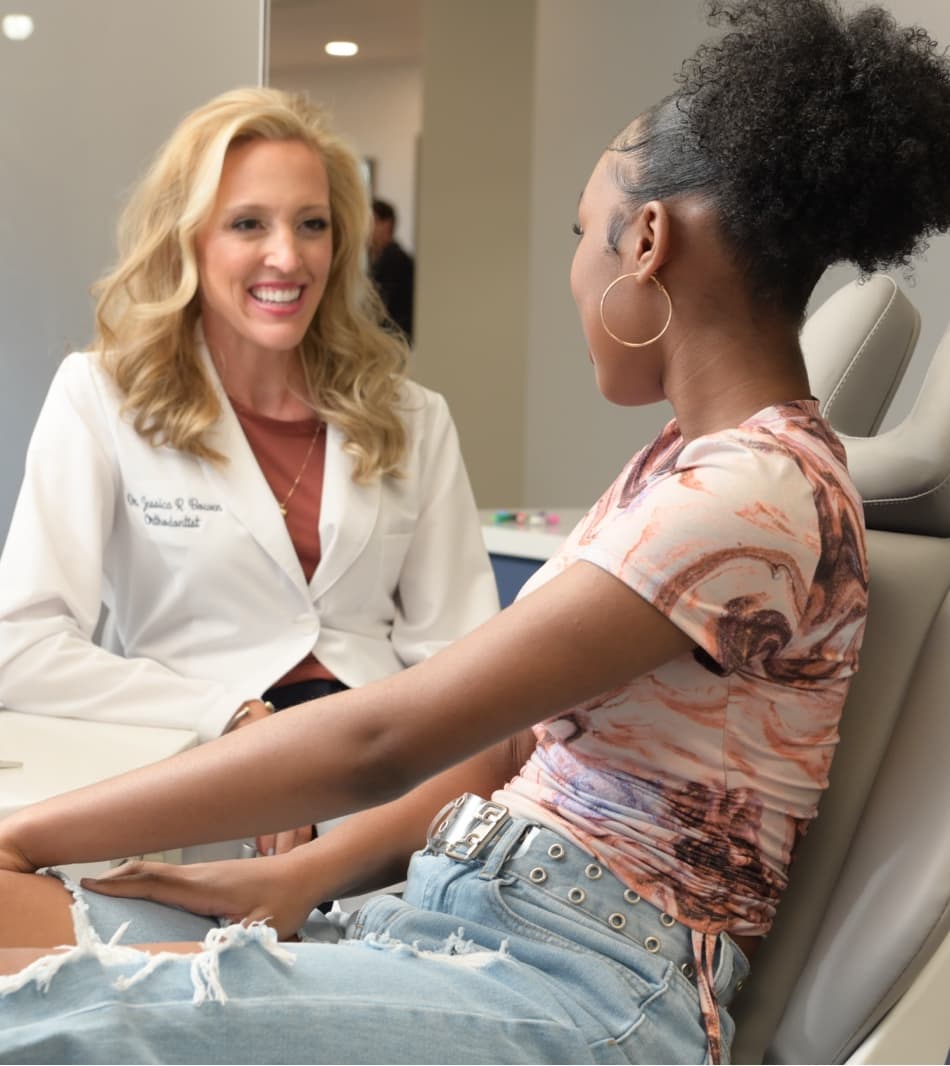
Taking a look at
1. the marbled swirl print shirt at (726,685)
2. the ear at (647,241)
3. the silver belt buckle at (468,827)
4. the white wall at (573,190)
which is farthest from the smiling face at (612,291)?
the white wall at (573,190)

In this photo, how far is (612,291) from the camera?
3.54 ft

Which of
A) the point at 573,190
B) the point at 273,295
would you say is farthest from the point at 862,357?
the point at 573,190

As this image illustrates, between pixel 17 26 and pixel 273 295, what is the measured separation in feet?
1.90

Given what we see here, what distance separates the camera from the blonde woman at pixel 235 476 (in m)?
1.85

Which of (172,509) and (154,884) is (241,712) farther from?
(154,884)

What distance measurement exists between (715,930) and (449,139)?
478 centimetres

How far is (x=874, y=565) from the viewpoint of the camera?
1.16m

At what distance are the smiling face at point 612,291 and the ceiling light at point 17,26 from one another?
1.33 metres

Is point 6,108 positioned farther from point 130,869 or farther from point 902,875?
point 902,875

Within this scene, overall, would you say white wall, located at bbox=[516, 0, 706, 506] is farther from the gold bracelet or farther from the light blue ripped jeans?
the light blue ripped jeans

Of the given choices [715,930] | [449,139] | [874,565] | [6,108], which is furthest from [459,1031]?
[449,139]

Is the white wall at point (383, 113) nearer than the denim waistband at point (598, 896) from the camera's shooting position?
No

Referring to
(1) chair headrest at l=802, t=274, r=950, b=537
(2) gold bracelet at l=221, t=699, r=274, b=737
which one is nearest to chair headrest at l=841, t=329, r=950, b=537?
(1) chair headrest at l=802, t=274, r=950, b=537

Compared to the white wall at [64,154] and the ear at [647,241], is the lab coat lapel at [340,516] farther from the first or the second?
the ear at [647,241]
